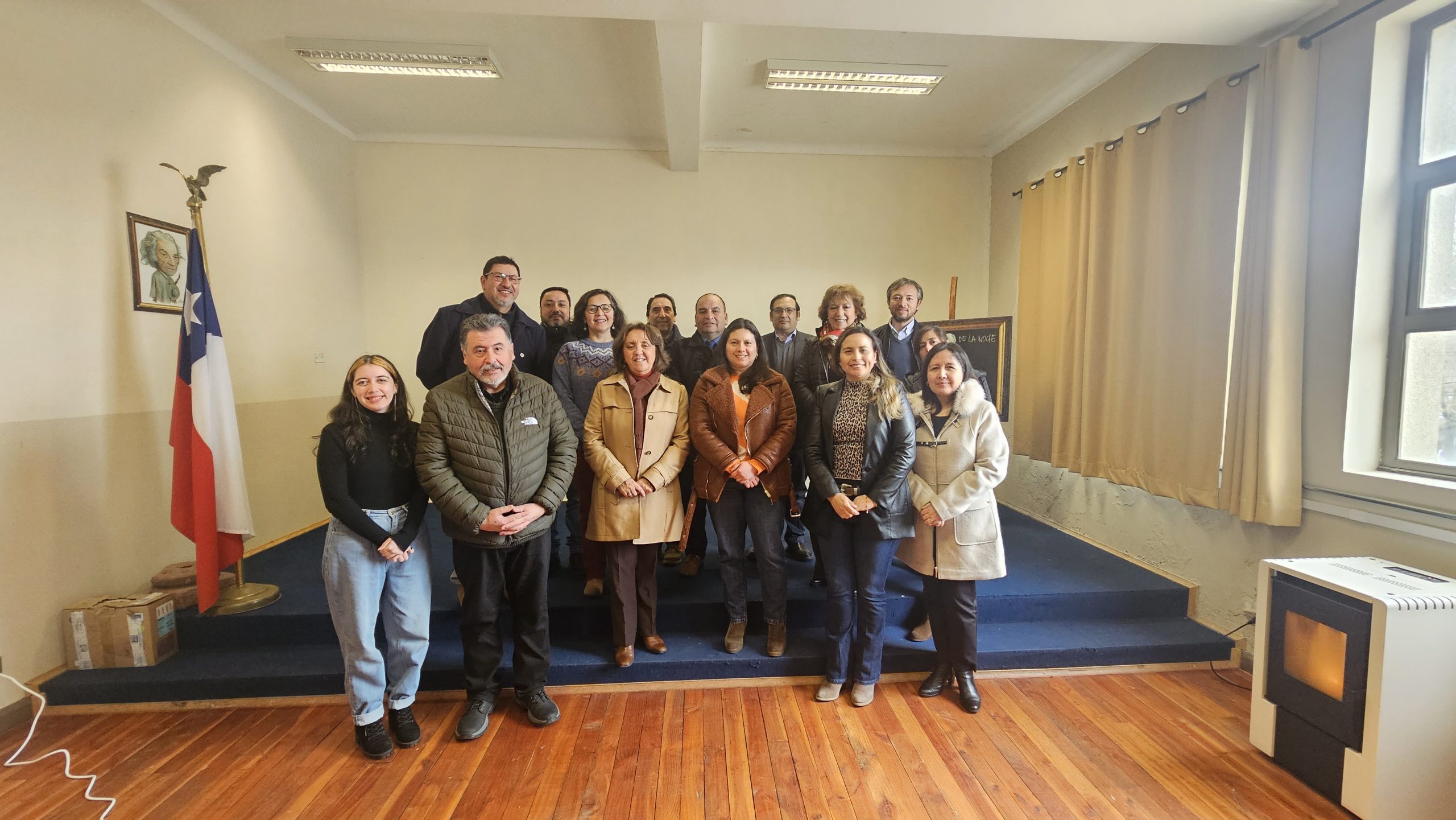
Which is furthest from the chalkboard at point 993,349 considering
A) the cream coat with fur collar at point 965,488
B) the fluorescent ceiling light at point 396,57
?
the fluorescent ceiling light at point 396,57

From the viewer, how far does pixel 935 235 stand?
5.30 meters

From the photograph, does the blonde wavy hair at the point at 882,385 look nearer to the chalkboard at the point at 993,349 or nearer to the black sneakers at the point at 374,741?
the chalkboard at the point at 993,349

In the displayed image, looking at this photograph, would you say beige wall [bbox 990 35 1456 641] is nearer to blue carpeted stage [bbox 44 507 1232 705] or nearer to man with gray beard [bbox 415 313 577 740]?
blue carpeted stage [bbox 44 507 1232 705]

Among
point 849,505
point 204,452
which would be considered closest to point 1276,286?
point 849,505

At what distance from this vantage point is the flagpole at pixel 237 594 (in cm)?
279

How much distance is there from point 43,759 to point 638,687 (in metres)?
2.22

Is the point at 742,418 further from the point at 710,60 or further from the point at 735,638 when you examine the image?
the point at 710,60

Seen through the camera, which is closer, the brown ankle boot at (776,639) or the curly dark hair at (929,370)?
the curly dark hair at (929,370)

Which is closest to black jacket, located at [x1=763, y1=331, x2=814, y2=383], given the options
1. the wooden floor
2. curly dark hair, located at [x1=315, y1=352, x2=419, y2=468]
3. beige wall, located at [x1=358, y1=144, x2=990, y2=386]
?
the wooden floor

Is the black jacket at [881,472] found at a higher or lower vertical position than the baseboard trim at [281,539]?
higher

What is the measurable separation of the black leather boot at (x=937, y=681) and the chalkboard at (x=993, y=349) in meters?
1.71

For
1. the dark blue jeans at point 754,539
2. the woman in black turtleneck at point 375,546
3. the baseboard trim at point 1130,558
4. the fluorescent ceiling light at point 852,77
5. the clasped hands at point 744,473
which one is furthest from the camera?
the fluorescent ceiling light at point 852,77

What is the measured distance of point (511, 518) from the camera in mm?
2184

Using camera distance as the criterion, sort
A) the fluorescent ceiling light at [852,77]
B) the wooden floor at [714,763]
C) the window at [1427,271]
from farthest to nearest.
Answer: the fluorescent ceiling light at [852,77], the window at [1427,271], the wooden floor at [714,763]
